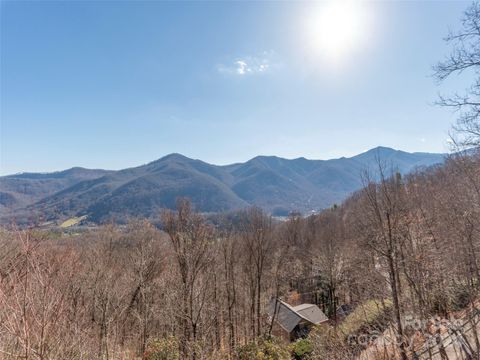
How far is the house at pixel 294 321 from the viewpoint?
2688cm

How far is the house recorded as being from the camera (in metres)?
26.9

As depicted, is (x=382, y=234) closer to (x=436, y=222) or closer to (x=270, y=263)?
(x=436, y=222)

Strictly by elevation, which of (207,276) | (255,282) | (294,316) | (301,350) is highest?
(207,276)

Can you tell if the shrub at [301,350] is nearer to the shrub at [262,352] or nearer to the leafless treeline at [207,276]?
the leafless treeline at [207,276]

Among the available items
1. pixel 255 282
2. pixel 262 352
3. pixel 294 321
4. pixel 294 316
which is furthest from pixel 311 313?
pixel 262 352

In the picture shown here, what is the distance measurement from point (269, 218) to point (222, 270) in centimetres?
674

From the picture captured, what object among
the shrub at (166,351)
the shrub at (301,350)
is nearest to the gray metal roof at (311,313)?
the shrub at (301,350)

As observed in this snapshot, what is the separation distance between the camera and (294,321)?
27.2 metres

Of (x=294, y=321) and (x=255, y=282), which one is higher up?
(x=255, y=282)

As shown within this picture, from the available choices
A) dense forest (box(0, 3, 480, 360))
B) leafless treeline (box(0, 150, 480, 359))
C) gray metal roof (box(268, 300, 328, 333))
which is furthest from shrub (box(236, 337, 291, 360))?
gray metal roof (box(268, 300, 328, 333))

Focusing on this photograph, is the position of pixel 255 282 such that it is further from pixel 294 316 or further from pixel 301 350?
pixel 294 316

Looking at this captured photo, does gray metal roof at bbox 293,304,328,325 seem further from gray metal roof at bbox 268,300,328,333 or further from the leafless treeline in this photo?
the leafless treeline

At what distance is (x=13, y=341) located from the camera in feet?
20.4

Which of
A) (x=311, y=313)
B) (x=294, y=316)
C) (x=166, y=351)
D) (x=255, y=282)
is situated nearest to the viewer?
(x=166, y=351)
